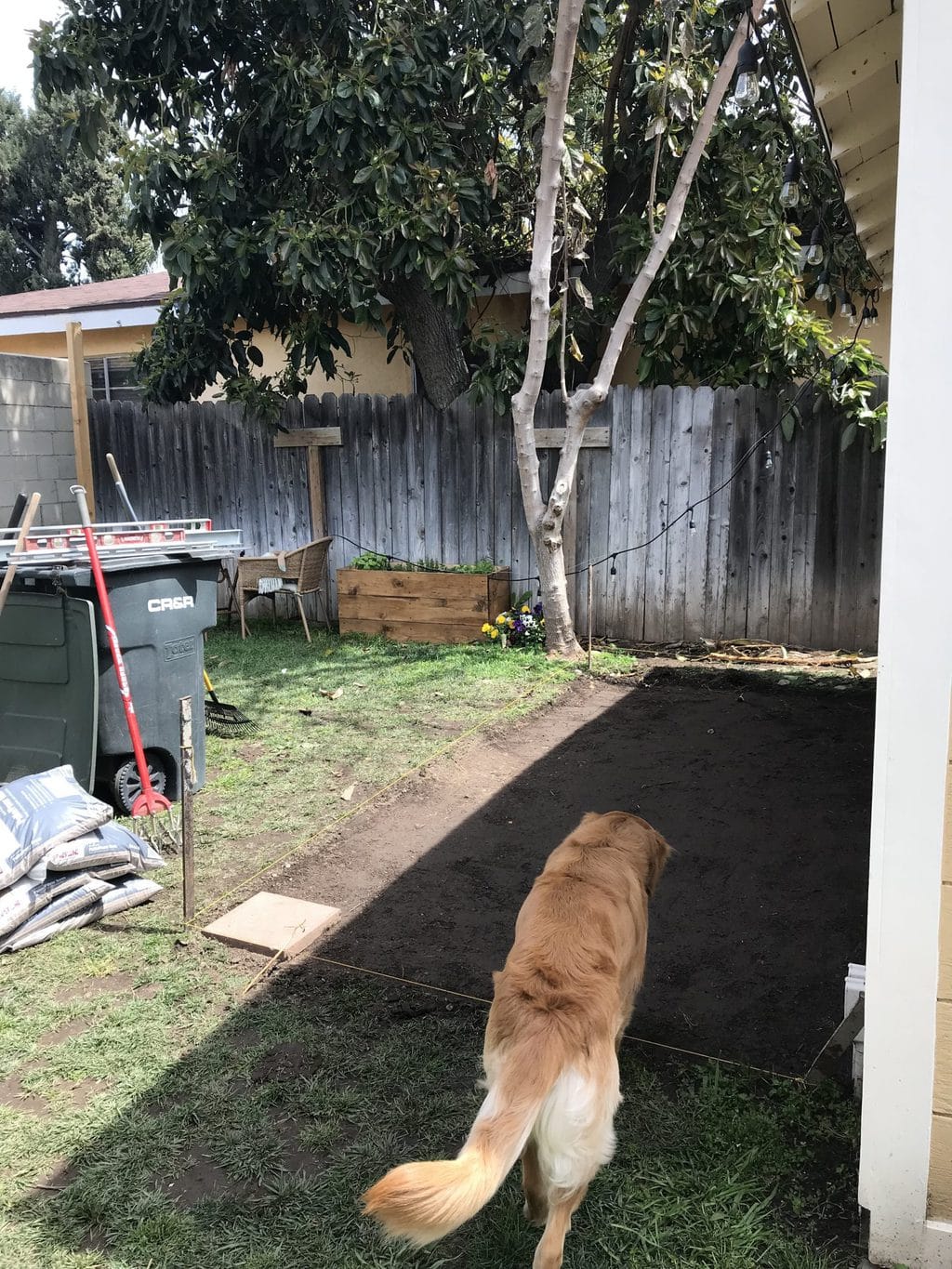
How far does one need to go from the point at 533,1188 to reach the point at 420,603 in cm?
645

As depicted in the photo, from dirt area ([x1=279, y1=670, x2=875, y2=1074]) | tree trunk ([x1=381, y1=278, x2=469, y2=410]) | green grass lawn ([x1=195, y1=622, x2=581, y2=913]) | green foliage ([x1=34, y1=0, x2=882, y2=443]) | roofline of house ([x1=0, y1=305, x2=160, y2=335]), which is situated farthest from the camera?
roofline of house ([x1=0, y1=305, x2=160, y2=335])

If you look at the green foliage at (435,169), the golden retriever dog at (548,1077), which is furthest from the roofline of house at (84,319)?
the golden retriever dog at (548,1077)

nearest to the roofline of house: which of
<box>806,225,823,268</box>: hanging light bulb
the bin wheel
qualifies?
<box>806,225,823,268</box>: hanging light bulb

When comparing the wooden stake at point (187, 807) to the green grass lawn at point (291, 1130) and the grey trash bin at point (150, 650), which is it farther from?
the grey trash bin at point (150, 650)

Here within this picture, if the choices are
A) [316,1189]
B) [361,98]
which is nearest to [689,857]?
[316,1189]

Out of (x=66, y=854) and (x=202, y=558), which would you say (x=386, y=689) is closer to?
(x=202, y=558)

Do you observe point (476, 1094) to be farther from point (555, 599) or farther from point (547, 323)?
point (547, 323)

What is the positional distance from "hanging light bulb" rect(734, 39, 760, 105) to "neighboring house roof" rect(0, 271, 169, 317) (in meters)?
7.77

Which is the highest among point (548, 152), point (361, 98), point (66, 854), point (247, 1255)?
point (361, 98)

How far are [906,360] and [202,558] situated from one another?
373cm

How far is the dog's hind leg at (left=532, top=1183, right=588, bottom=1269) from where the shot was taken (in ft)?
6.14

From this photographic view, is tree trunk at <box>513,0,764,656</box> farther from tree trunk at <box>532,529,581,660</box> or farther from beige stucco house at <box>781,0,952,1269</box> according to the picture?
beige stucco house at <box>781,0,952,1269</box>

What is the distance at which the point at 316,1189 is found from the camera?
2.26 m

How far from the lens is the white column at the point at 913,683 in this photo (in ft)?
5.71
